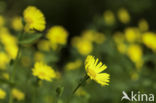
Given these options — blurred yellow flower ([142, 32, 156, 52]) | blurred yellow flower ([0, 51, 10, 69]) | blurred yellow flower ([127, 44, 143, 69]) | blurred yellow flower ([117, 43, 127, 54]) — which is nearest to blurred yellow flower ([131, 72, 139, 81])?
blurred yellow flower ([127, 44, 143, 69])

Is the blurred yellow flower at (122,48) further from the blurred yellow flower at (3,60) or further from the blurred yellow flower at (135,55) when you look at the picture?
the blurred yellow flower at (3,60)

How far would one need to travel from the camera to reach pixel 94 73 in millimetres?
1176

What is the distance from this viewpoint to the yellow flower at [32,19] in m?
1.33

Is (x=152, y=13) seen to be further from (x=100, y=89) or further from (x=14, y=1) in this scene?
(x=100, y=89)

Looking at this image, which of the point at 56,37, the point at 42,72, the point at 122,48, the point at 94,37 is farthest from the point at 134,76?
the point at 94,37

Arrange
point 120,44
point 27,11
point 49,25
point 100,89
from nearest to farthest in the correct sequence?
point 27,11, point 100,89, point 120,44, point 49,25

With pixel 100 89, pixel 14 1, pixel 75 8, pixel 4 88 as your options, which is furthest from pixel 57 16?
pixel 4 88

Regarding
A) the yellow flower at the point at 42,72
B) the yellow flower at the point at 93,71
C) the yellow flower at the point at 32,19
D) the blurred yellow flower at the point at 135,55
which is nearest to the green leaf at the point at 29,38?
the yellow flower at the point at 32,19

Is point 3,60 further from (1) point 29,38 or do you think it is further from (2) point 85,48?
(2) point 85,48

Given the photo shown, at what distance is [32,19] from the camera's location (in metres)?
1.35

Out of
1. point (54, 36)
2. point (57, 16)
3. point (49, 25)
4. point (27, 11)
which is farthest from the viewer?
point (57, 16)

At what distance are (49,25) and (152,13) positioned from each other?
1504 millimetres

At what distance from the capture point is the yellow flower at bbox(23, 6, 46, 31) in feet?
4.35

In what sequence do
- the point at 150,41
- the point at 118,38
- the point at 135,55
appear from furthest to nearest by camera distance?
the point at 118,38, the point at 150,41, the point at 135,55
